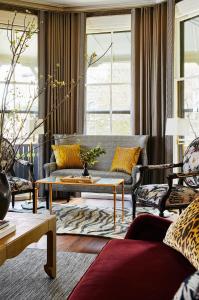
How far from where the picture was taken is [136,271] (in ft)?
5.51

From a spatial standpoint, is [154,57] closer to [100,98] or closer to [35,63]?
[100,98]

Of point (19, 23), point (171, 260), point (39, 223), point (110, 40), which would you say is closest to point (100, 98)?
point (110, 40)

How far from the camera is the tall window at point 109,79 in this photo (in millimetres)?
6105

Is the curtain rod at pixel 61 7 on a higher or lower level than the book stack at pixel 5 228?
higher

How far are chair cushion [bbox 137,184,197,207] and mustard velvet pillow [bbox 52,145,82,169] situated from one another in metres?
1.91

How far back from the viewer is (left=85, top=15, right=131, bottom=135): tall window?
20.0 ft

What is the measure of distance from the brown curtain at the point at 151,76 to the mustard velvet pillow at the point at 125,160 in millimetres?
514

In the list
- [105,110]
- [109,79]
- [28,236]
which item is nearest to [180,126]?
[105,110]

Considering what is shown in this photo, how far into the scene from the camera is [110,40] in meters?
6.21

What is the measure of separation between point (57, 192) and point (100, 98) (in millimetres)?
1698

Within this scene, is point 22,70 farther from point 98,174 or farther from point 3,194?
point 3,194

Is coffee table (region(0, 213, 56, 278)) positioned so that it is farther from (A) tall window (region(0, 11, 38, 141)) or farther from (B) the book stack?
(A) tall window (region(0, 11, 38, 141))

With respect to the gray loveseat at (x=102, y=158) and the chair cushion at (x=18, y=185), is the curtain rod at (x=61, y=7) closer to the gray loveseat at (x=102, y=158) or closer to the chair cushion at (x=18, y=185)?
the gray loveseat at (x=102, y=158)

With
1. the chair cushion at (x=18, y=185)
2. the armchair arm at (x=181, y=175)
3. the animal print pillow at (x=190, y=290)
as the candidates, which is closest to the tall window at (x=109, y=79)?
the chair cushion at (x=18, y=185)
